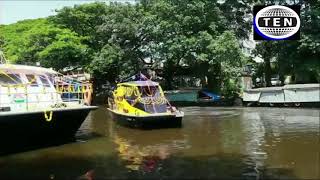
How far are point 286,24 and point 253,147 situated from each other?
795 cm

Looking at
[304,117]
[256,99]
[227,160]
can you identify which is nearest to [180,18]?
[256,99]

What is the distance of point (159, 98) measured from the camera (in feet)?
72.4

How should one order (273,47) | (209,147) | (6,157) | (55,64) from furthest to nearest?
(55,64) → (273,47) → (209,147) → (6,157)

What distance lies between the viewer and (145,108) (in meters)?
21.4

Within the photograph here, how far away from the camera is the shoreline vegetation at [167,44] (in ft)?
119

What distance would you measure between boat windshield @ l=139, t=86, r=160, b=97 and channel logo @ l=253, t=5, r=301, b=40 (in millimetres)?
5256

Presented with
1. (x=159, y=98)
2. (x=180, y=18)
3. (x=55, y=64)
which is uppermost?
(x=180, y=18)

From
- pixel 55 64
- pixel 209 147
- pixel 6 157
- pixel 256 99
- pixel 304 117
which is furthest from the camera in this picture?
pixel 55 64

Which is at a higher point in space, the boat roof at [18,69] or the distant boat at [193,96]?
the boat roof at [18,69]

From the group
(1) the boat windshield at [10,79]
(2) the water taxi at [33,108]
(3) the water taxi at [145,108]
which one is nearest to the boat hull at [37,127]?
(2) the water taxi at [33,108]

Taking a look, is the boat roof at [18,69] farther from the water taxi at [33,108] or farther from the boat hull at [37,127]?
the boat hull at [37,127]

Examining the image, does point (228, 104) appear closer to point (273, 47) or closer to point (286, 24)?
point (273, 47)

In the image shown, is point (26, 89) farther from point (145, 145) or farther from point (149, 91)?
point (149, 91)

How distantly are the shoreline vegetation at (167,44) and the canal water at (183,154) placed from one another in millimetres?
14634
